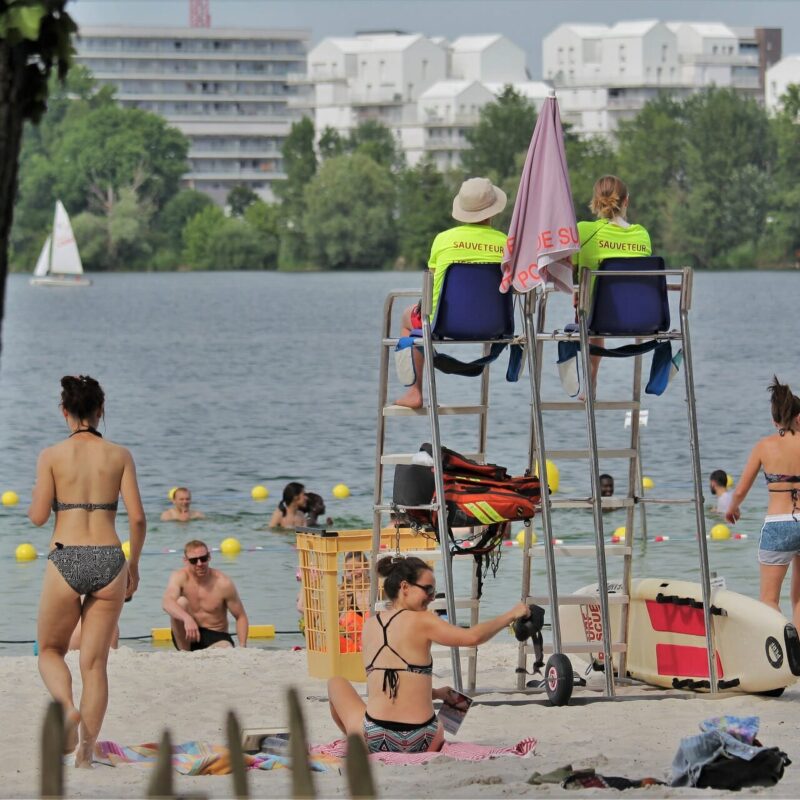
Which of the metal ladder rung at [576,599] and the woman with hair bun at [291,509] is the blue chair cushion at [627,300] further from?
the woman with hair bun at [291,509]

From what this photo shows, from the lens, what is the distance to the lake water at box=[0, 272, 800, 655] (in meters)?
18.1

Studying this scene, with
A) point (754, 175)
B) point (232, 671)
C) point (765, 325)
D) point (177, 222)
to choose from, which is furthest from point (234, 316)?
point (232, 671)

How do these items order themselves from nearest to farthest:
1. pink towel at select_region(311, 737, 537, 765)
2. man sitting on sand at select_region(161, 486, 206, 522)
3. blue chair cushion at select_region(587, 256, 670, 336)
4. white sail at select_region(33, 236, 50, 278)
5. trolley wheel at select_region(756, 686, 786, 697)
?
1. pink towel at select_region(311, 737, 537, 765)
2. blue chair cushion at select_region(587, 256, 670, 336)
3. trolley wheel at select_region(756, 686, 786, 697)
4. man sitting on sand at select_region(161, 486, 206, 522)
5. white sail at select_region(33, 236, 50, 278)

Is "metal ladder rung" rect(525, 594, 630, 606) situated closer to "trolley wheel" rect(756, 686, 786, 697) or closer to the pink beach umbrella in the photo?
"trolley wheel" rect(756, 686, 786, 697)

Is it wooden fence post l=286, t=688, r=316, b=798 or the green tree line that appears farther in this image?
the green tree line

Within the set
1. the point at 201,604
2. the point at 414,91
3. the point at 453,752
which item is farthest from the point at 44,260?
the point at 453,752

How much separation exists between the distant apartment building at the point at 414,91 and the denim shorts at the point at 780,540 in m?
169

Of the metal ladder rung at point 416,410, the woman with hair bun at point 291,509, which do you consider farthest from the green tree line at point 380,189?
the metal ladder rung at point 416,410

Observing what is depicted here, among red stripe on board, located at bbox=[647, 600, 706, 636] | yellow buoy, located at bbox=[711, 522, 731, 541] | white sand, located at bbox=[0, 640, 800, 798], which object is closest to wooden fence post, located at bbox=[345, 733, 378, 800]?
white sand, located at bbox=[0, 640, 800, 798]

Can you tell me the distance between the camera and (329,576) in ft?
33.4

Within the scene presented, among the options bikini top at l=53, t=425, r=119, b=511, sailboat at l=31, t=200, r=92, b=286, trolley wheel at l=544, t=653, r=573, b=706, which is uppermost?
sailboat at l=31, t=200, r=92, b=286

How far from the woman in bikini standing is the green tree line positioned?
105026 mm

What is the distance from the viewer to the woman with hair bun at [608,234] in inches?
376

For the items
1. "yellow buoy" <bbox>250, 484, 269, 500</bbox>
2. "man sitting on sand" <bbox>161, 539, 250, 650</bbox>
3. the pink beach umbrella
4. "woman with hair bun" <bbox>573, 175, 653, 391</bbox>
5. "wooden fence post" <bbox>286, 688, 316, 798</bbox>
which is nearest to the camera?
"wooden fence post" <bbox>286, 688, 316, 798</bbox>
